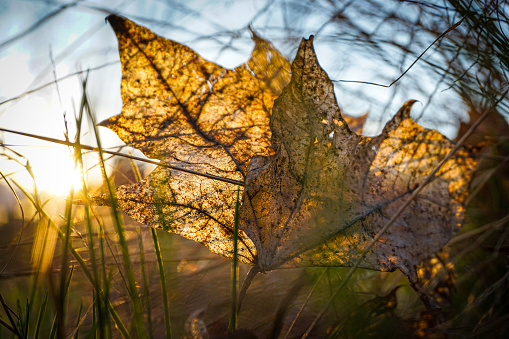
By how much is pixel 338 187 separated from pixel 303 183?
0.07 metres

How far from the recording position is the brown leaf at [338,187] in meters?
0.51

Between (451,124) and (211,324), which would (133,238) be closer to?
(211,324)

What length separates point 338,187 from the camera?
0.56 metres

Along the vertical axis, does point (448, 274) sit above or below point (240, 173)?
below

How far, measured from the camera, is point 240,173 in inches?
25.1

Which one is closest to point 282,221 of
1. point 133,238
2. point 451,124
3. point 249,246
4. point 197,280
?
point 249,246

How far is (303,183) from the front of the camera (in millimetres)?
563

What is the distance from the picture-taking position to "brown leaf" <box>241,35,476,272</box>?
51cm

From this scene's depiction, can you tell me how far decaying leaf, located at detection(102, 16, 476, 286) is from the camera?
0.52 metres

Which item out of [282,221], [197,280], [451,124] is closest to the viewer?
[282,221]

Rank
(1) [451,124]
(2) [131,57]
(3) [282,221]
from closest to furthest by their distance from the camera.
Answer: (3) [282,221], (2) [131,57], (1) [451,124]

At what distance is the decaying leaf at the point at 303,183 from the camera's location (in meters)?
0.52

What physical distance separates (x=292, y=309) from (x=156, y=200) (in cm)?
39

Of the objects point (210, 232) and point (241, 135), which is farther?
point (241, 135)
